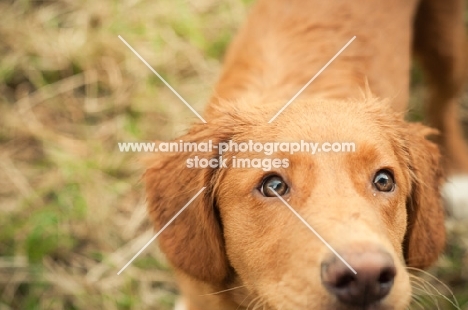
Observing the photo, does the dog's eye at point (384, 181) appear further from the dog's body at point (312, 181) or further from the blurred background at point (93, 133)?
the blurred background at point (93, 133)

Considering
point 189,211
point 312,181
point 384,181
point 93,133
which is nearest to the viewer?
point 312,181

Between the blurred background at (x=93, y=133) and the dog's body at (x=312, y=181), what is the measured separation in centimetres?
86

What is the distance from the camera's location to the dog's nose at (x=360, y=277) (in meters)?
1.96

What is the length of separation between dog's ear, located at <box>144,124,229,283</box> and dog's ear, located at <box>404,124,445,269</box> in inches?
34.1

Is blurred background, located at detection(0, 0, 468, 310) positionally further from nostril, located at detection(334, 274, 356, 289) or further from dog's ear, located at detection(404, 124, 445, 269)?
nostril, located at detection(334, 274, 356, 289)

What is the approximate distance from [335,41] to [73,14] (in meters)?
2.63

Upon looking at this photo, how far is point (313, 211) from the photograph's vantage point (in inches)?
88.7

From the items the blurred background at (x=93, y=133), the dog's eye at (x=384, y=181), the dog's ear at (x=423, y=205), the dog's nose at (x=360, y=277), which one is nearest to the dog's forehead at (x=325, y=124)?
the dog's eye at (x=384, y=181)

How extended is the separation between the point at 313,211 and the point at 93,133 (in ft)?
9.33

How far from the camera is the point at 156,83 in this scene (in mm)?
4934

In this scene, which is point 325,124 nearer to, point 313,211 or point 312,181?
point 312,181

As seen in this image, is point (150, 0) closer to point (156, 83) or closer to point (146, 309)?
point (156, 83)

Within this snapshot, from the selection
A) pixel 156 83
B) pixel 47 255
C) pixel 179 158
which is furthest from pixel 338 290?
pixel 156 83

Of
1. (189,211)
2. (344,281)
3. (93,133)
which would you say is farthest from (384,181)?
(93,133)
